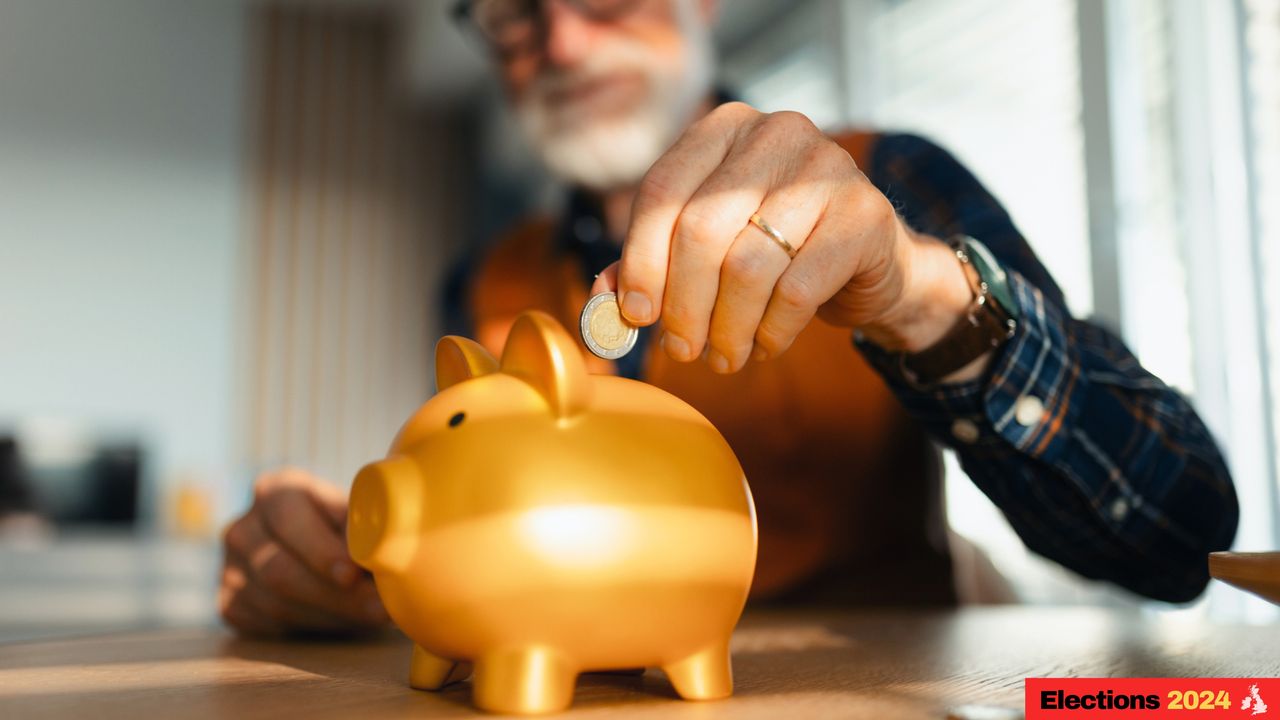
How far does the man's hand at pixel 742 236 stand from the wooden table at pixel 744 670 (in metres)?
0.17

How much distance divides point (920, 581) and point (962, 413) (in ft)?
1.88

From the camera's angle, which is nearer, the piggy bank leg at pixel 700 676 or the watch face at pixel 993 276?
the piggy bank leg at pixel 700 676

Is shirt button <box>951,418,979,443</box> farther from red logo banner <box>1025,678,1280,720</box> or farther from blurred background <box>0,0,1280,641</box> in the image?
blurred background <box>0,0,1280,641</box>

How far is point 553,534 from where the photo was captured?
415mm

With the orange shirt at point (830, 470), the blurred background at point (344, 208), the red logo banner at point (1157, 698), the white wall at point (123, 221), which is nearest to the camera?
the red logo banner at point (1157, 698)

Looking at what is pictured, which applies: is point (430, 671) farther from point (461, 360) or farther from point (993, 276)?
point (993, 276)

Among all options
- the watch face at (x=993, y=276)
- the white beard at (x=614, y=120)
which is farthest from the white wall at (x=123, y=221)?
the watch face at (x=993, y=276)

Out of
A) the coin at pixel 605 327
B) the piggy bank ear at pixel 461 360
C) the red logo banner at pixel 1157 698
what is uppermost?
the coin at pixel 605 327

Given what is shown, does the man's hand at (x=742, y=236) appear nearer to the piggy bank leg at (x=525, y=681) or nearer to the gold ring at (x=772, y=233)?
the gold ring at (x=772, y=233)

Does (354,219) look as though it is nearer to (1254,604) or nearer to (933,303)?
(1254,604)

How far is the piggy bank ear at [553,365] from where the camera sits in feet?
1.43

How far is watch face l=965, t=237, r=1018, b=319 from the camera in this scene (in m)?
0.67

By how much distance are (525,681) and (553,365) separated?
0.44ft

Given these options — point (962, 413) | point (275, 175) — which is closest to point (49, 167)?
point (275, 175)
